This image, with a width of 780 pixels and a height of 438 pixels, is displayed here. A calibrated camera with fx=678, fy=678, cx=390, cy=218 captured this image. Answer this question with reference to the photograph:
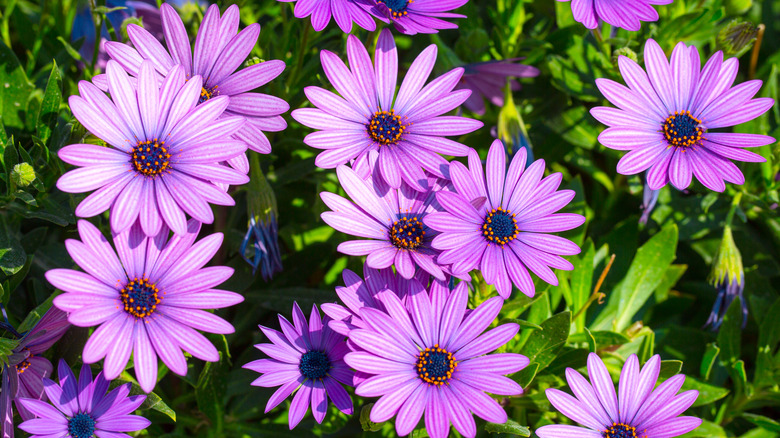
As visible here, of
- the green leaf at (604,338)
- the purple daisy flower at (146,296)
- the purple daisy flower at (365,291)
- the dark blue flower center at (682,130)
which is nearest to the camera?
the purple daisy flower at (146,296)

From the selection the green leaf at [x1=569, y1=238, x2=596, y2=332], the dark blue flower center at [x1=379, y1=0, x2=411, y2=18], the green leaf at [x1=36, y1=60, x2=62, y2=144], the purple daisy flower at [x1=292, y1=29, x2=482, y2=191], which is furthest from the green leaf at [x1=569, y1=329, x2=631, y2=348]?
the green leaf at [x1=36, y1=60, x2=62, y2=144]

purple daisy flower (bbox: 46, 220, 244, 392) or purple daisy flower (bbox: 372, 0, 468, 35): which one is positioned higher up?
purple daisy flower (bbox: 372, 0, 468, 35)

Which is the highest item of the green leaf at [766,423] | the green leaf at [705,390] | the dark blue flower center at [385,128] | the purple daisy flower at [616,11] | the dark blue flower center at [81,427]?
the purple daisy flower at [616,11]

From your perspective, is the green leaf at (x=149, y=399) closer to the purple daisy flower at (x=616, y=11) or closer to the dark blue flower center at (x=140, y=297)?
the dark blue flower center at (x=140, y=297)

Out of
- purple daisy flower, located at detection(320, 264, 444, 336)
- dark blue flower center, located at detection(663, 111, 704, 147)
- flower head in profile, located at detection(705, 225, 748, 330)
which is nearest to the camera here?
purple daisy flower, located at detection(320, 264, 444, 336)

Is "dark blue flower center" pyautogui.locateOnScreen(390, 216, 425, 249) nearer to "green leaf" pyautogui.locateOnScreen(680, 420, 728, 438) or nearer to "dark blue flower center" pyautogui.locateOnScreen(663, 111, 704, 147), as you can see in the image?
"dark blue flower center" pyautogui.locateOnScreen(663, 111, 704, 147)

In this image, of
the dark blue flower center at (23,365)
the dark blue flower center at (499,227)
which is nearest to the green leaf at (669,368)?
the dark blue flower center at (499,227)

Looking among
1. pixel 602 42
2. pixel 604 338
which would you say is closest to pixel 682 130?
pixel 602 42
